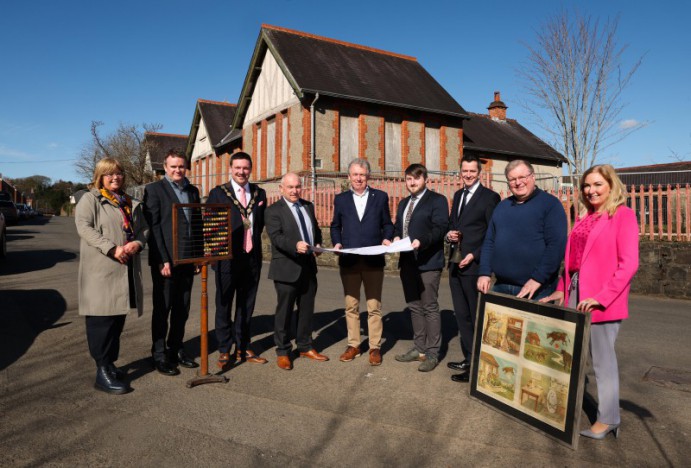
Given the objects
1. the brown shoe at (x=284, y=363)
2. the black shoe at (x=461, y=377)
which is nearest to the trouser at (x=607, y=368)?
the black shoe at (x=461, y=377)

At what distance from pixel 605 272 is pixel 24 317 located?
759 centimetres

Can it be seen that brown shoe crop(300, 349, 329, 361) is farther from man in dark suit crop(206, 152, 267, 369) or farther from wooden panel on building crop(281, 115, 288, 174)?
wooden panel on building crop(281, 115, 288, 174)

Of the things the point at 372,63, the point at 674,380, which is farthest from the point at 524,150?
the point at 674,380

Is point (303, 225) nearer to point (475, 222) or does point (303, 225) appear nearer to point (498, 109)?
point (475, 222)

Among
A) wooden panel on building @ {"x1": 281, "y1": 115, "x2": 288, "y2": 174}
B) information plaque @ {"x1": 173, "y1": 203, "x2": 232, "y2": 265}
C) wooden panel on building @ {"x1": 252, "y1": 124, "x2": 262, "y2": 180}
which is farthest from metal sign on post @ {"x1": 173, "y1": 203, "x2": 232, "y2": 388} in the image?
wooden panel on building @ {"x1": 252, "y1": 124, "x2": 262, "y2": 180}

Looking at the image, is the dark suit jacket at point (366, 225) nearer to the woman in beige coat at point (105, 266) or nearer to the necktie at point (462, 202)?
the necktie at point (462, 202)

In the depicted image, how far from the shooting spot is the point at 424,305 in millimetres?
5309

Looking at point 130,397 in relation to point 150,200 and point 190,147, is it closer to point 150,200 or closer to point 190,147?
point 150,200

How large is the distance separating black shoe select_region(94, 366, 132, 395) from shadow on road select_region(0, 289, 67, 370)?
1.39m

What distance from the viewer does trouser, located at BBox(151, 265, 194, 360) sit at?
5035 mm

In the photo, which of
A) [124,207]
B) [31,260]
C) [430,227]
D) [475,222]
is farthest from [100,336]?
[31,260]

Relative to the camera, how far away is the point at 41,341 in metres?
6.09

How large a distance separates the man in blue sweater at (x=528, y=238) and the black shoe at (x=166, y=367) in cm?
314

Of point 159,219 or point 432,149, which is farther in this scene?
point 432,149
